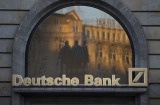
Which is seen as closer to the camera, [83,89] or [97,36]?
[83,89]

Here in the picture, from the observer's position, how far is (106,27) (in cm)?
1931

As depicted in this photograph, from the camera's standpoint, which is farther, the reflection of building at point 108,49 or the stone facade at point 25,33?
the reflection of building at point 108,49

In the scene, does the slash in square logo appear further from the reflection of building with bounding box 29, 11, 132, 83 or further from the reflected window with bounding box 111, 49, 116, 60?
the reflected window with bounding box 111, 49, 116, 60

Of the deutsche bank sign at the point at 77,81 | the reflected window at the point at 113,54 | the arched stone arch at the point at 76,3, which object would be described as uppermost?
the arched stone arch at the point at 76,3

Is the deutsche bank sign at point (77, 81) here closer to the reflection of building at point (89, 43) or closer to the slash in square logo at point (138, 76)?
the slash in square logo at point (138, 76)

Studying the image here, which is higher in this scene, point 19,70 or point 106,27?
point 106,27

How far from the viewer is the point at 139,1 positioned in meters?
18.9

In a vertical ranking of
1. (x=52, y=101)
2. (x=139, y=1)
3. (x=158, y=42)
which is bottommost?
(x=52, y=101)

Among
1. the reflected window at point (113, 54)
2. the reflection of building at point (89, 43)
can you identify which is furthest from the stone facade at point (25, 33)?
the reflected window at point (113, 54)

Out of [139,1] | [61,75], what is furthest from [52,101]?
[139,1]

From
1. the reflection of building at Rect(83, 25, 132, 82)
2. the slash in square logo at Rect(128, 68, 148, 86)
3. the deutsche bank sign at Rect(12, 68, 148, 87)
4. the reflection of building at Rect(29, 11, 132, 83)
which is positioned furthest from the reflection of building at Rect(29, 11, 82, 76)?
the slash in square logo at Rect(128, 68, 148, 86)

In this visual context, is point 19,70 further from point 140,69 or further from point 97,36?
point 140,69

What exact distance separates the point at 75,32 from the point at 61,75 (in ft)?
6.59

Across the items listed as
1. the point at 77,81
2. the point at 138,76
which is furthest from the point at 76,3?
the point at 138,76
